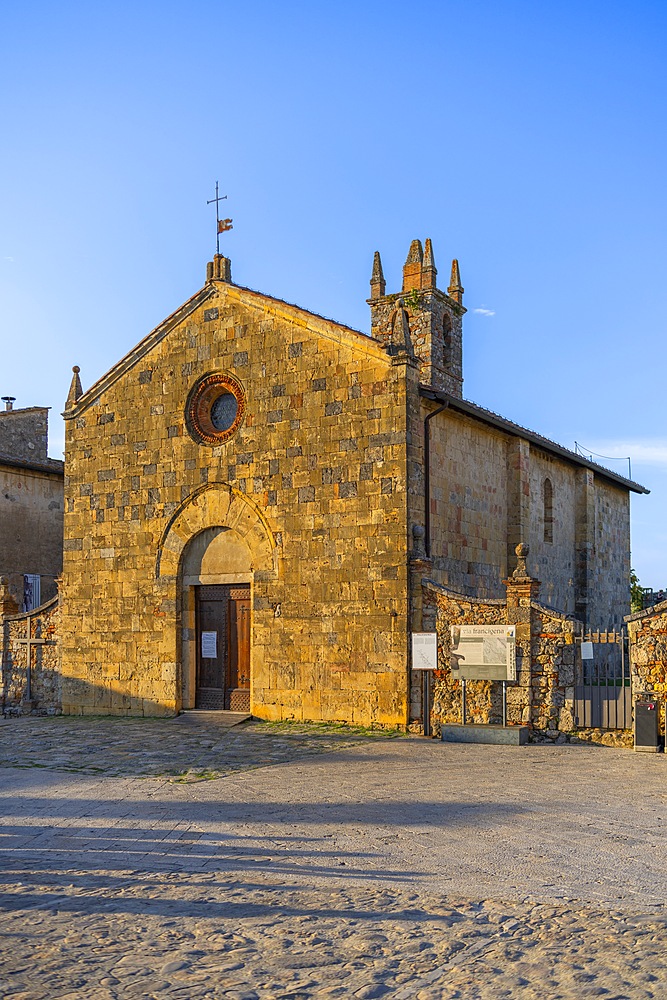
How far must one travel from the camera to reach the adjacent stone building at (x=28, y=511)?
25.0 meters

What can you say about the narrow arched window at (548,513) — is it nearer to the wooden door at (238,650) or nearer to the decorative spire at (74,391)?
the wooden door at (238,650)

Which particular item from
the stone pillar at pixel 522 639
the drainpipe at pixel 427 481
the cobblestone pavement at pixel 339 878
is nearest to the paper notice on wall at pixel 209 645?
the drainpipe at pixel 427 481

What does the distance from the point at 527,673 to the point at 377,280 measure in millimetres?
12355

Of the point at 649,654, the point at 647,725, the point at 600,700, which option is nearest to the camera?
the point at 647,725

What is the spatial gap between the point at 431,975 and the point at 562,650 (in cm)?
960

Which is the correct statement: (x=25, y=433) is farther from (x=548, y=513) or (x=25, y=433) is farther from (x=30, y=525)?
(x=548, y=513)

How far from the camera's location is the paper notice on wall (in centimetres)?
1877

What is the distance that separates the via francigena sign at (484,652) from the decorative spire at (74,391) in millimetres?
10113

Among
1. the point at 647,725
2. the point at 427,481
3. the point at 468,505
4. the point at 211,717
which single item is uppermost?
the point at 427,481

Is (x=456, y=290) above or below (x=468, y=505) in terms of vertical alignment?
above

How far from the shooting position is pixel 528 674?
14758mm

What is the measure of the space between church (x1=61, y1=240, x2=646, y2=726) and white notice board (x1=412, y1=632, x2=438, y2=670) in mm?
335

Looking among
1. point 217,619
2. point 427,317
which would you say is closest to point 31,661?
point 217,619

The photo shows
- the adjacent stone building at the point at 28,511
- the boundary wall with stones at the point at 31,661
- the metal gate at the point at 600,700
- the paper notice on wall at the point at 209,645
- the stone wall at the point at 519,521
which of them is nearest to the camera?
the metal gate at the point at 600,700
